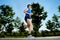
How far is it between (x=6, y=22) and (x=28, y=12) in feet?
34.1

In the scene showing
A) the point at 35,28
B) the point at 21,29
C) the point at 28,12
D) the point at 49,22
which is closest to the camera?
the point at 28,12

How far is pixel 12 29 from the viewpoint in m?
17.3

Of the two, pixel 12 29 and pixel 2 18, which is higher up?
pixel 2 18

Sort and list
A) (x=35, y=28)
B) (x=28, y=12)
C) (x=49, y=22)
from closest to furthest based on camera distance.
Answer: (x=28, y=12) → (x=35, y=28) → (x=49, y=22)

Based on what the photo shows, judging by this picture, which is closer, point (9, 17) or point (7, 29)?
point (7, 29)

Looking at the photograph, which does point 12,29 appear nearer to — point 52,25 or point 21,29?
point 21,29

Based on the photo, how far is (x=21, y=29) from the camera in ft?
55.1

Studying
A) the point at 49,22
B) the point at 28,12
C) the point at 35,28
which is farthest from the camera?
the point at 49,22

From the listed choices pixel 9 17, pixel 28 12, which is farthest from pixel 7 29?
pixel 28 12

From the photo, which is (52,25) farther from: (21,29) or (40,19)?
(21,29)

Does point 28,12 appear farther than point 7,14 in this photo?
No

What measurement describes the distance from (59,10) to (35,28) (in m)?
3.04

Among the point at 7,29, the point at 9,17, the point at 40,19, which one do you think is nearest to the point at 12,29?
the point at 7,29

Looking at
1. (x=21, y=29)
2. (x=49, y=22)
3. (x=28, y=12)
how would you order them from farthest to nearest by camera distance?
(x=49, y=22) → (x=21, y=29) → (x=28, y=12)
